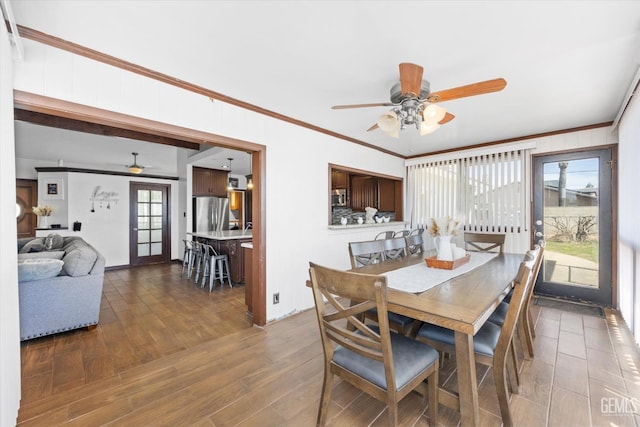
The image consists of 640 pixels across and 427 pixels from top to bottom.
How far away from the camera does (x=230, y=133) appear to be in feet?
8.84

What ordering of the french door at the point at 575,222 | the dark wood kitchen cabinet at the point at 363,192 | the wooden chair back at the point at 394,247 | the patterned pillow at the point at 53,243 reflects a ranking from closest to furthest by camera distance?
the wooden chair back at the point at 394,247 < the french door at the point at 575,222 < the patterned pillow at the point at 53,243 < the dark wood kitchen cabinet at the point at 363,192

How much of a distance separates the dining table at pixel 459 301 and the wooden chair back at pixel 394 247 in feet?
1.59

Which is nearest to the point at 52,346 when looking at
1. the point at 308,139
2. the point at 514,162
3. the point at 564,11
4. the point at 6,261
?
the point at 6,261

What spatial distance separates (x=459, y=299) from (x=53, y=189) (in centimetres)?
820

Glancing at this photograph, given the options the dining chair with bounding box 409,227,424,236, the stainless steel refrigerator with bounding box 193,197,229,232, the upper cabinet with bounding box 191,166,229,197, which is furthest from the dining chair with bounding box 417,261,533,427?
the upper cabinet with bounding box 191,166,229,197

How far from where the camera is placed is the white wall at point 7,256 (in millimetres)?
1354

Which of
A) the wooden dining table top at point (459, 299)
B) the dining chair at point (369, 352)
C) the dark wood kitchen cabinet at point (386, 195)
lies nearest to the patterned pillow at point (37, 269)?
the dining chair at point (369, 352)

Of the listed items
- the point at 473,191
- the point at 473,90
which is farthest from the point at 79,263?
the point at 473,191

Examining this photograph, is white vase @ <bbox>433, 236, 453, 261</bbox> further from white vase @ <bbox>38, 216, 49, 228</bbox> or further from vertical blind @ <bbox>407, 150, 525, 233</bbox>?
white vase @ <bbox>38, 216, 49, 228</bbox>

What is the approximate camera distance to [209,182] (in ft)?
21.3

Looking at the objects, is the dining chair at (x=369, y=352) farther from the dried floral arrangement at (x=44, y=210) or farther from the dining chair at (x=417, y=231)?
the dried floral arrangement at (x=44, y=210)

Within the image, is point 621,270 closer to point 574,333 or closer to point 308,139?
point 574,333

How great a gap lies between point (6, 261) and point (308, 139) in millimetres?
2803

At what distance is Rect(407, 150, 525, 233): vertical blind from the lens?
402 cm
